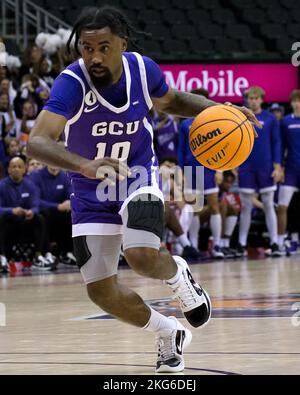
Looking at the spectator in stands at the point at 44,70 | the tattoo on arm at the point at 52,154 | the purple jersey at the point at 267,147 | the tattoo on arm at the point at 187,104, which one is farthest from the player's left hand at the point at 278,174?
the tattoo on arm at the point at 52,154

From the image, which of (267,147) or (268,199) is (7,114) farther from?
(268,199)

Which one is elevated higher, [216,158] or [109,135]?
[109,135]

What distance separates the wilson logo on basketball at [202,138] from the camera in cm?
582

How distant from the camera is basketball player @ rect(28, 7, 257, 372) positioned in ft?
17.7

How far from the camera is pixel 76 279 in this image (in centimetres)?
1214

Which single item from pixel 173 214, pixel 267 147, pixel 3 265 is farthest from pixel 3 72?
pixel 267 147

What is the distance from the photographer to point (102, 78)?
541 centimetres

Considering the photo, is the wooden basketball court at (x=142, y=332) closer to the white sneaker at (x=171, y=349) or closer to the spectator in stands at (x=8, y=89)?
the white sneaker at (x=171, y=349)

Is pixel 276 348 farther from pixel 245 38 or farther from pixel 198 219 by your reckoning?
pixel 245 38

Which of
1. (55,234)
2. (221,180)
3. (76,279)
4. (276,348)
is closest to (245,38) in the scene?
(221,180)

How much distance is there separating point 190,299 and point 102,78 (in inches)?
50.8

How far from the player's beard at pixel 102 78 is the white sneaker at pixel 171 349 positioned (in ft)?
4.34

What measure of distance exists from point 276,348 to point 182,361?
85 cm

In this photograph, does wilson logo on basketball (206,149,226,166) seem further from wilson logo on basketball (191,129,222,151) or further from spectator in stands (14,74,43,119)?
spectator in stands (14,74,43,119)
